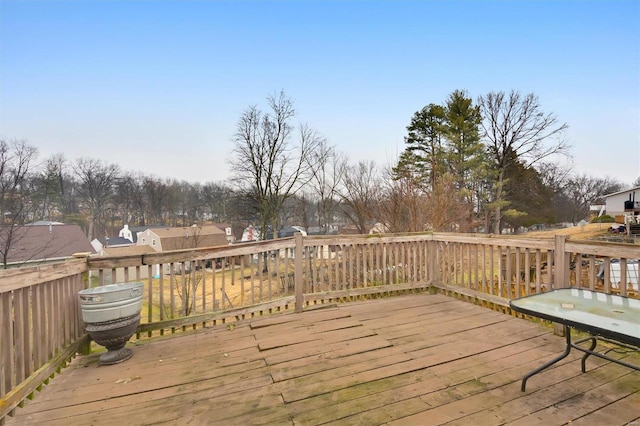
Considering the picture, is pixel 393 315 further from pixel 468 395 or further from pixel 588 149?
pixel 588 149

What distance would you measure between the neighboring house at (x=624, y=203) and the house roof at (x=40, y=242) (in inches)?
1442

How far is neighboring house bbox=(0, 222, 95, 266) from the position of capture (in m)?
15.0

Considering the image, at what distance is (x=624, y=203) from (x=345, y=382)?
31.3 metres

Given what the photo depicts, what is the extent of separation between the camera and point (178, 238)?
25875 millimetres

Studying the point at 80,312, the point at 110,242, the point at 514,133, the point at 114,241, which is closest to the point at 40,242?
the point at 110,242

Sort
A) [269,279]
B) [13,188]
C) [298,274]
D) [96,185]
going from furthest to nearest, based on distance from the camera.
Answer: [96,185], [13,188], [298,274], [269,279]

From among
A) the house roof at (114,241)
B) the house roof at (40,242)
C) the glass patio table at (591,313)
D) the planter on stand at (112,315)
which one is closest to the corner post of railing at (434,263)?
the glass patio table at (591,313)

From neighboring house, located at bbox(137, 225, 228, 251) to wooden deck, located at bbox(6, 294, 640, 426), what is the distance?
71.4 feet

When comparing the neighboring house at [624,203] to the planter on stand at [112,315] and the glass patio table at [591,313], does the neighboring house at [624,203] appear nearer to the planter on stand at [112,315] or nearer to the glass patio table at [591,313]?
→ the glass patio table at [591,313]

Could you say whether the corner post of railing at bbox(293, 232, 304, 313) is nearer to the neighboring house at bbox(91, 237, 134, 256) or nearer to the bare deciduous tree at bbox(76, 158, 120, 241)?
the neighboring house at bbox(91, 237, 134, 256)

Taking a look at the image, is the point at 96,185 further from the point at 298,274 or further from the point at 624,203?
the point at 624,203

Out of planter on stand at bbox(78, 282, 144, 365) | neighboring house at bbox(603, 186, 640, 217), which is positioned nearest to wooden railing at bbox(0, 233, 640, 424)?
planter on stand at bbox(78, 282, 144, 365)

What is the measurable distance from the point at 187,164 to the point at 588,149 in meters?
36.9

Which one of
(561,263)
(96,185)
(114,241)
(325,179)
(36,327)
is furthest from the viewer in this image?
(114,241)
